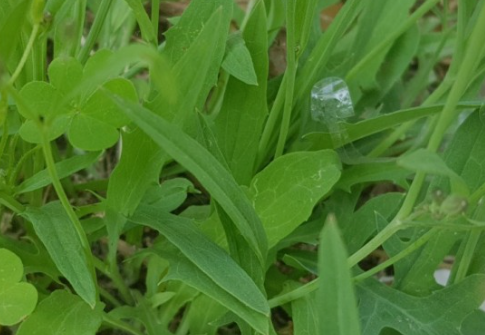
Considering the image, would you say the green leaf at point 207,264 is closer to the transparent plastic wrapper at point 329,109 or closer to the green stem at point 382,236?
the green stem at point 382,236

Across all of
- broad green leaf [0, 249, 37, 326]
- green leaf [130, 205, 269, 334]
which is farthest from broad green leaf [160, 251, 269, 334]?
broad green leaf [0, 249, 37, 326]

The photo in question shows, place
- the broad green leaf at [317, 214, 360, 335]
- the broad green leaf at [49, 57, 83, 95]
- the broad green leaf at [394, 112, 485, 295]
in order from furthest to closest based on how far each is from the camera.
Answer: the broad green leaf at [394, 112, 485, 295] → the broad green leaf at [49, 57, 83, 95] → the broad green leaf at [317, 214, 360, 335]

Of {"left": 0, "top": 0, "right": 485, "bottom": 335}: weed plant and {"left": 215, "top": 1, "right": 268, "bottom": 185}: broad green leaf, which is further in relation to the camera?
{"left": 215, "top": 1, "right": 268, "bottom": 185}: broad green leaf

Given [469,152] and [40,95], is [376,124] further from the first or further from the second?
[40,95]

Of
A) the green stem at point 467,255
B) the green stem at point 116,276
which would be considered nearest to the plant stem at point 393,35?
the green stem at point 467,255

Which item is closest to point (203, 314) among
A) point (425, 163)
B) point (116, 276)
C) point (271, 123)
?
point (116, 276)

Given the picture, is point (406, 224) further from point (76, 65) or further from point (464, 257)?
point (76, 65)

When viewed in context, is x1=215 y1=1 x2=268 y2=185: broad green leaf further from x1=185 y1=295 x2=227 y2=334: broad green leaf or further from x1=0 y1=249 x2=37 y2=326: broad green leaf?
x1=0 y1=249 x2=37 y2=326: broad green leaf
